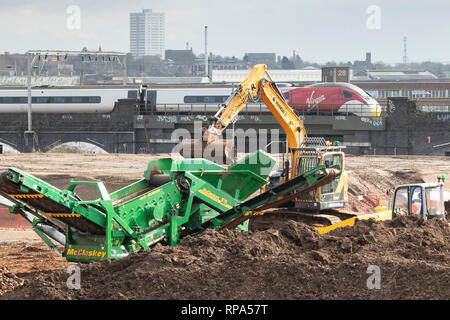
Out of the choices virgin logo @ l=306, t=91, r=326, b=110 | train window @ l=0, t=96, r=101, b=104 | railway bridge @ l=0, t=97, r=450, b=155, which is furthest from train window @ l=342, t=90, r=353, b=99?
train window @ l=0, t=96, r=101, b=104

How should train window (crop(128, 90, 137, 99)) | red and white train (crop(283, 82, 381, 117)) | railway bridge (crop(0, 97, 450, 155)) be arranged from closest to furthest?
railway bridge (crop(0, 97, 450, 155)), red and white train (crop(283, 82, 381, 117)), train window (crop(128, 90, 137, 99))

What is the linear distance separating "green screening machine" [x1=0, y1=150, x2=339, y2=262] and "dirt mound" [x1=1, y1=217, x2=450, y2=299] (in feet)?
4.59

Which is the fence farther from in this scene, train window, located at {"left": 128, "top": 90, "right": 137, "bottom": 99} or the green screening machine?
train window, located at {"left": 128, "top": 90, "right": 137, "bottom": 99}

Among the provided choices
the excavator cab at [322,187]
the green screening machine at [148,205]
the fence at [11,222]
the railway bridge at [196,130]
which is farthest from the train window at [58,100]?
the green screening machine at [148,205]

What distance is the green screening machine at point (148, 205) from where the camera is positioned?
36.1 feet

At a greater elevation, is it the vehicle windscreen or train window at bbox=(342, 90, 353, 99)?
train window at bbox=(342, 90, 353, 99)

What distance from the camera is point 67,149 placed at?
4834 cm

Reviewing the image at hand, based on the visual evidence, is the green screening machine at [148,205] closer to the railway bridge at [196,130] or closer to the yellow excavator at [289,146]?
the yellow excavator at [289,146]

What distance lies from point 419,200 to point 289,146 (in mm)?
3951

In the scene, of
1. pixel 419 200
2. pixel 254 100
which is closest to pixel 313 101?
pixel 254 100

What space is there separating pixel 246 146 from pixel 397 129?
965cm

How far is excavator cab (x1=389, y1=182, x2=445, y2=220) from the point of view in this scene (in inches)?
525
